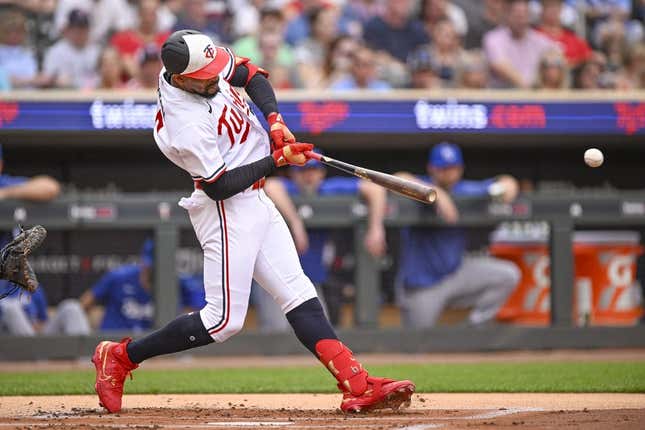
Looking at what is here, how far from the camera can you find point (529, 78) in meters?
9.66

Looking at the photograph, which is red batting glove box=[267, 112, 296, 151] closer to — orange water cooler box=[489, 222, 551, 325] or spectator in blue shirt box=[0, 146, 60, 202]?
spectator in blue shirt box=[0, 146, 60, 202]

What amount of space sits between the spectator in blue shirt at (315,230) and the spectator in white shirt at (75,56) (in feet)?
6.20

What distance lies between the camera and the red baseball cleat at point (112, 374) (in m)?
4.84

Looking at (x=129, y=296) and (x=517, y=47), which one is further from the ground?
(x=517, y=47)

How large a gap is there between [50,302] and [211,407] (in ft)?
11.1

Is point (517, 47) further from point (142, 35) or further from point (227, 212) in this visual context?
point (227, 212)

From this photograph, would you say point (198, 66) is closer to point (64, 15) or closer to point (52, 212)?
point (52, 212)

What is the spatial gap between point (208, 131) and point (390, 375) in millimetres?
2468

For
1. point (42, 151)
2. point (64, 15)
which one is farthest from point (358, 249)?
point (64, 15)

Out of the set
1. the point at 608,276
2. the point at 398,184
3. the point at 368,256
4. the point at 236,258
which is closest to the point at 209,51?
the point at 236,258

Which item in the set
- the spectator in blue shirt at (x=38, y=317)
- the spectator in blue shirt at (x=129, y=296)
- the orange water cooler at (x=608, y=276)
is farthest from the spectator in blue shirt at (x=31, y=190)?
the orange water cooler at (x=608, y=276)

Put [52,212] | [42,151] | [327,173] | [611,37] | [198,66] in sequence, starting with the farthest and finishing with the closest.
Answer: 1. [611,37]
2. [327,173]
3. [42,151]
4. [52,212]
5. [198,66]

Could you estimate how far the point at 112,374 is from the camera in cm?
485

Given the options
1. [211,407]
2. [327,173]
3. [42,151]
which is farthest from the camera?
[327,173]
